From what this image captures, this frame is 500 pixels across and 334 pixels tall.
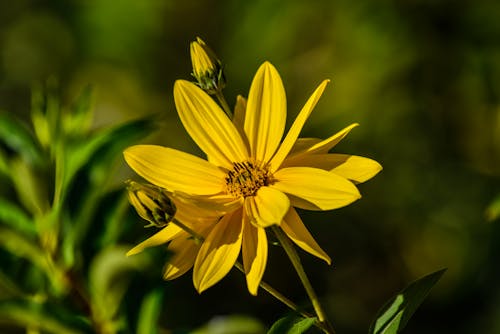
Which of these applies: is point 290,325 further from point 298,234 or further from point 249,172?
point 249,172

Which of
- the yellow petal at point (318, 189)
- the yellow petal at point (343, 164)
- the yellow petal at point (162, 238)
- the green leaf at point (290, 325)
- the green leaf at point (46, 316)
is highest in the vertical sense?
the yellow petal at point (343, 164)

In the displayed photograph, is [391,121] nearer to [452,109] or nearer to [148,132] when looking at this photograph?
[452,109]

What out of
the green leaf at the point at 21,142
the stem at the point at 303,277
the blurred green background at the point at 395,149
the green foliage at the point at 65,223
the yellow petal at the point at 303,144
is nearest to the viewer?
the stem at the point at 303,277

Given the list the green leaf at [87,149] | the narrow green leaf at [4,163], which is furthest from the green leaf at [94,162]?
the narrow green leaf at [4,163]

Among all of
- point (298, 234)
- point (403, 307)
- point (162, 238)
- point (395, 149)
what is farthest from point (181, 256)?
point (395, 149)

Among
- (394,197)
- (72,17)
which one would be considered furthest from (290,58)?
(72,17)

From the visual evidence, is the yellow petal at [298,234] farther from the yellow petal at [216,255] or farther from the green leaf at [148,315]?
the green leaf at [148,315]
